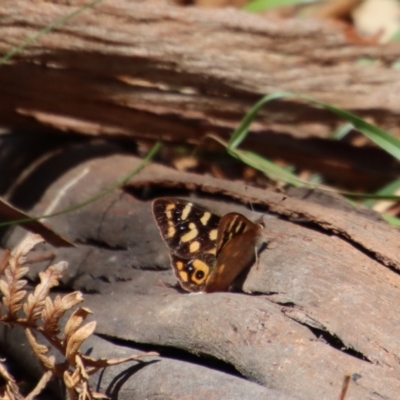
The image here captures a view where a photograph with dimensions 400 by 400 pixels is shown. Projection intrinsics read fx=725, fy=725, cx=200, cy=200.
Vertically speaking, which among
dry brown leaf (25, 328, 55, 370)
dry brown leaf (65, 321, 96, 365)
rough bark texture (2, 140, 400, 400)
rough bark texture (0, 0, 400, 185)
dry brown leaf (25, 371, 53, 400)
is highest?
rough bark texture (0, 0, 400, 185)

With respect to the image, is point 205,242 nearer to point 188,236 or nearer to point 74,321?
point 188,236

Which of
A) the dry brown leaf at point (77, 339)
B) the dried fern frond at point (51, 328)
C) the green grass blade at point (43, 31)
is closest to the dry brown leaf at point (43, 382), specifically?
the dried fern frond at point (51, 328)

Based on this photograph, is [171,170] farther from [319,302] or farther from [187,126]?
[319,302]

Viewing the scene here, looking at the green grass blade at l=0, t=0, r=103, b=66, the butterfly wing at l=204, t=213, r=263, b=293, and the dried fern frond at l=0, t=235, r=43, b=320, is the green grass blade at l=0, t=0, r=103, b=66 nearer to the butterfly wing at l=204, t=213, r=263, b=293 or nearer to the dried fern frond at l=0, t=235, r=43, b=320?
the dried fern frond at l=0, t=235, r=43, b=320

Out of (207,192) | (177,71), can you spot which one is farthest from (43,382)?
(177,71)

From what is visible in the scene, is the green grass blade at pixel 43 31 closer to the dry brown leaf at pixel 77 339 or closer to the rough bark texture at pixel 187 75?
the rough bark texture at pixel 187 75

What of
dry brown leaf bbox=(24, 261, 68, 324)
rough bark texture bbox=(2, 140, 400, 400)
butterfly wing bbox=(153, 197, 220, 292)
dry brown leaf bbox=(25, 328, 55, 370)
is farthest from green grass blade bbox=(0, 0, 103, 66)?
dry brown leaf bbox=(25, 328, 55, 370)

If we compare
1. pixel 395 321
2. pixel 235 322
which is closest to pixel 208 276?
pixel 235 322

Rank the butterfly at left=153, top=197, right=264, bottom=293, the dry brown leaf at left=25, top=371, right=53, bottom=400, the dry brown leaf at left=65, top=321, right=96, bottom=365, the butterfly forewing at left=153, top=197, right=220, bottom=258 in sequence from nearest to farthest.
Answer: the dry brown leaf at left=65, top=321, right=96, bottom=365
the dry brown leaf at left=25, top=371, right=53, bottom=400
the butterfly at left=153, top=197, right=264, bottom=293
the butterfly forewing at left=153, top=197, right=220, bottom=258
